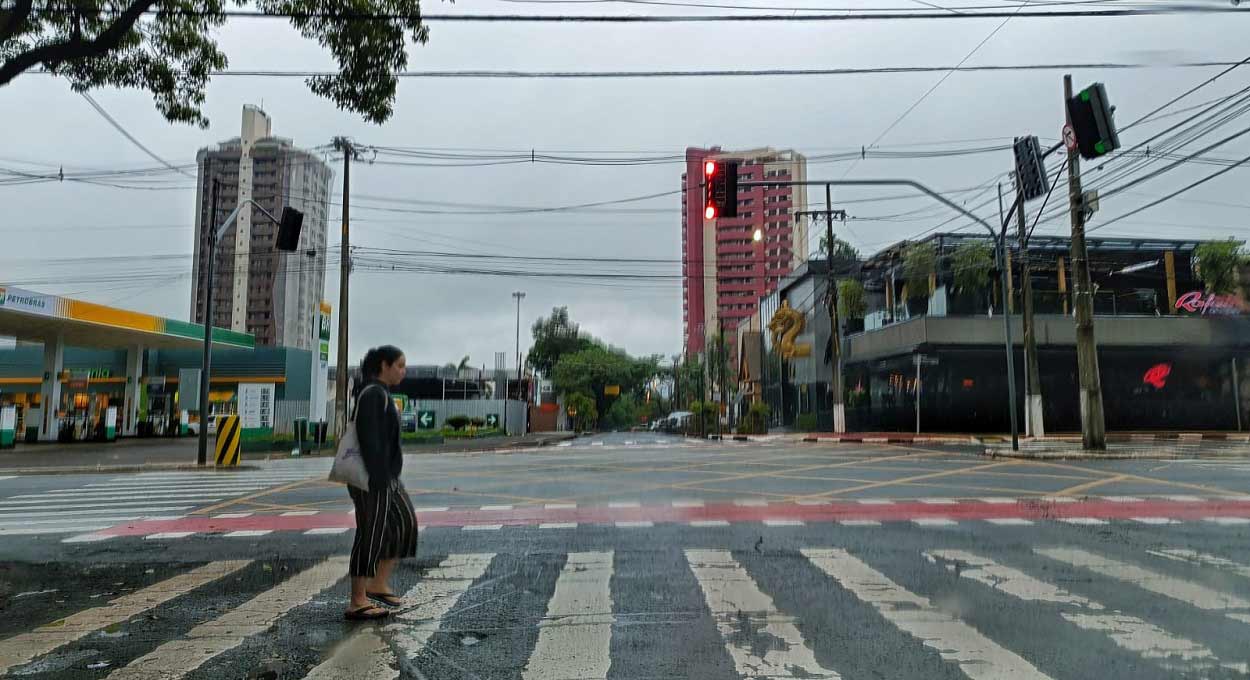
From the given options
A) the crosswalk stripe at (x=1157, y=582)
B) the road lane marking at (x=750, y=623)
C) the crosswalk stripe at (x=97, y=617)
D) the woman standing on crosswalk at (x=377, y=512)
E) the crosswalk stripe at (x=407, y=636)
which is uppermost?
the woman standing on crosswalk at (x=377, y=512)

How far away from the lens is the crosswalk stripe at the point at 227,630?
164 inches

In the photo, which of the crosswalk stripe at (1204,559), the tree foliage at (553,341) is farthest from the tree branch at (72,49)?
the tree foliage at (553,341)

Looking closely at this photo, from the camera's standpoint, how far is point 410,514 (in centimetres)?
527

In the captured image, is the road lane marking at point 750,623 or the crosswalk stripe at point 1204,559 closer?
the road lane marking at point 750,623

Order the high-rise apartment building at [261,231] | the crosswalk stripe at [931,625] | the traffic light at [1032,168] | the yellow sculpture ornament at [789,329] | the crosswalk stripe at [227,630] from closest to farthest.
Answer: the crosswalk stripe at [931,625], the crosswalk stripe at [227,630], the traffic light at [1032,168], the high-rise apartment building at [261,231], the yellow sculpture ornament at [789,329]

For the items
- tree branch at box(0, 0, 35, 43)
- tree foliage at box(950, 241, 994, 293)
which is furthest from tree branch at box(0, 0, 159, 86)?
tree foliage at box(950, 241, 994, 293)

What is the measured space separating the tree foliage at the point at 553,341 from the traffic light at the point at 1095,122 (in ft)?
291

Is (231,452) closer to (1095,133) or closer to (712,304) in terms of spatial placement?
(1095,133)

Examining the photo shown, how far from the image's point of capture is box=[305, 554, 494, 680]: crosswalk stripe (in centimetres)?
404

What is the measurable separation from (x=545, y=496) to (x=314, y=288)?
229 ft

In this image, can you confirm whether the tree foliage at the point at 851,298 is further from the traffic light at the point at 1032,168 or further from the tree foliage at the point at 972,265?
the traffic light at the point at 1032,168

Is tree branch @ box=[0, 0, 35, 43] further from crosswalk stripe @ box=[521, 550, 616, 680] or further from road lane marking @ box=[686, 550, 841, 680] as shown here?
road lane marking @ box=[686, 550, 841, 680]

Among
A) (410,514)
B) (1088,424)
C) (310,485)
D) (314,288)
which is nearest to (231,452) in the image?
(310,485)

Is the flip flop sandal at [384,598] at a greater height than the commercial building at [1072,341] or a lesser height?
lesser
